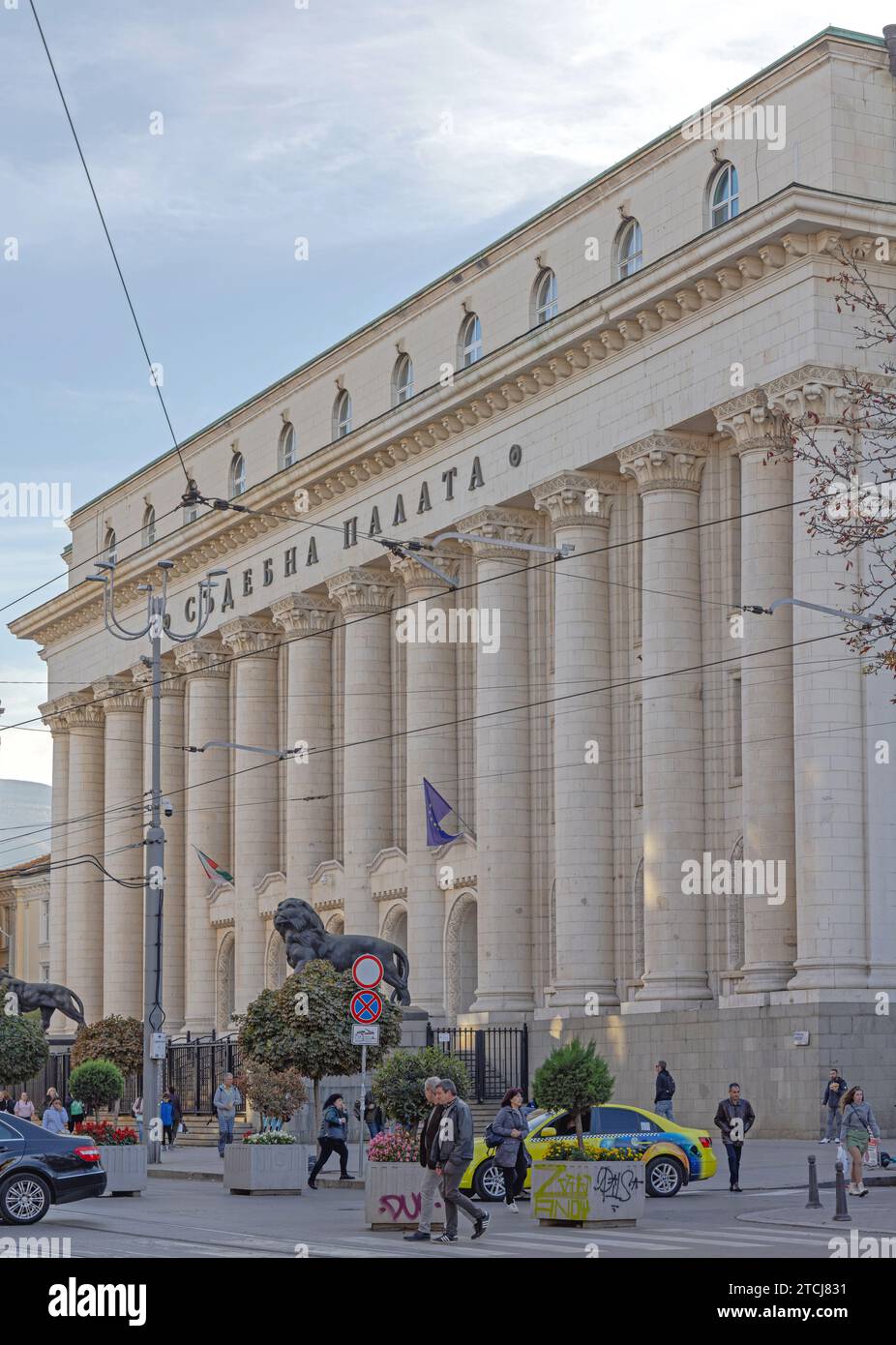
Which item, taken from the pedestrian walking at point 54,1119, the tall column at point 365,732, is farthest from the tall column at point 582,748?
the pedestrian walking at point 54,1119

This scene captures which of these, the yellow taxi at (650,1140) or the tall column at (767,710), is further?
the tall column at (767,710)

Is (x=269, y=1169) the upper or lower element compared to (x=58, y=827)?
lower

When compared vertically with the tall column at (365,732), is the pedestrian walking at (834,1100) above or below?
below

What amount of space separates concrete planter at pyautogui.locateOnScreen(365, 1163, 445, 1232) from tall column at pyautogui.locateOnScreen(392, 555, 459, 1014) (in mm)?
30162

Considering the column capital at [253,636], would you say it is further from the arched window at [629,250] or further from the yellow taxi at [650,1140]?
the yellow taxi at [650,1140]

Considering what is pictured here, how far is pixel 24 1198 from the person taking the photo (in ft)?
82.4

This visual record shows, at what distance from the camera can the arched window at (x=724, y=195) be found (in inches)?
1826

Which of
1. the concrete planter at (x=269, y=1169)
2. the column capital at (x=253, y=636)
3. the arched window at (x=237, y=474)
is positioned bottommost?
the concrete planter at (x=269, y=1169)

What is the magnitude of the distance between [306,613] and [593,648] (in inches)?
608

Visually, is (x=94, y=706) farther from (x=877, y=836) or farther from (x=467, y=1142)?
(x=467, y=1142)

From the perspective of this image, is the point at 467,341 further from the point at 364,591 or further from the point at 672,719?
the point at 672,719

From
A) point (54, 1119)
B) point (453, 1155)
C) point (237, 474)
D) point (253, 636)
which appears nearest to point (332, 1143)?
point (453, 1155)

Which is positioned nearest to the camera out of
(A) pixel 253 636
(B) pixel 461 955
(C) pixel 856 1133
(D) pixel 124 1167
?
(C) pixel 856 1133

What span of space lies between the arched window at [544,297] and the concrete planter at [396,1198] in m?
31.7
